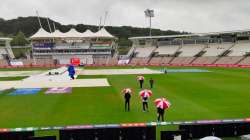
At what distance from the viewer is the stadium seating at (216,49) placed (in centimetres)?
11565

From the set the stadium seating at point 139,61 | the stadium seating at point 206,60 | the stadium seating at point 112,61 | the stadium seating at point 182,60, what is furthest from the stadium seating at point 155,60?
the stadium seating at point 206,60

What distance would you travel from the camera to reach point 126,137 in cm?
1758

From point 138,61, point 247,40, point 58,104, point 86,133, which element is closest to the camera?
point 86,133

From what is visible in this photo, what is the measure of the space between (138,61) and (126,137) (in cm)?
11377

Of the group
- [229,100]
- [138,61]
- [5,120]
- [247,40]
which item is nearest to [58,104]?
[5,120]

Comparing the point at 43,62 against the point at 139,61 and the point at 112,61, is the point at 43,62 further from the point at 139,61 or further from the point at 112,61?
the point at 139,61

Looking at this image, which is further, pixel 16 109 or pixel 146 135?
pixel 16 109

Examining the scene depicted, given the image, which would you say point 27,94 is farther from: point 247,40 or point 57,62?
point 57,62

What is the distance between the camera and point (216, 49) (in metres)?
119

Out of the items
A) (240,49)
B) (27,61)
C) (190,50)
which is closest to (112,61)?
(190,50)

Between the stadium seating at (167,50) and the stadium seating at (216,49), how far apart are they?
1257cm

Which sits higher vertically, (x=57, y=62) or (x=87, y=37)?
(x=87, y=37)

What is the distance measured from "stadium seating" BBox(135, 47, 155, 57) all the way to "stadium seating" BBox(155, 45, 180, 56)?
272 centimetres

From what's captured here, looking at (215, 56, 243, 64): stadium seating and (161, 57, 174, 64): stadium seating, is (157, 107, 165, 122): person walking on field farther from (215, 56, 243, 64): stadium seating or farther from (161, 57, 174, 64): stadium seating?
(161, 57, 174, 64): stadium seating
